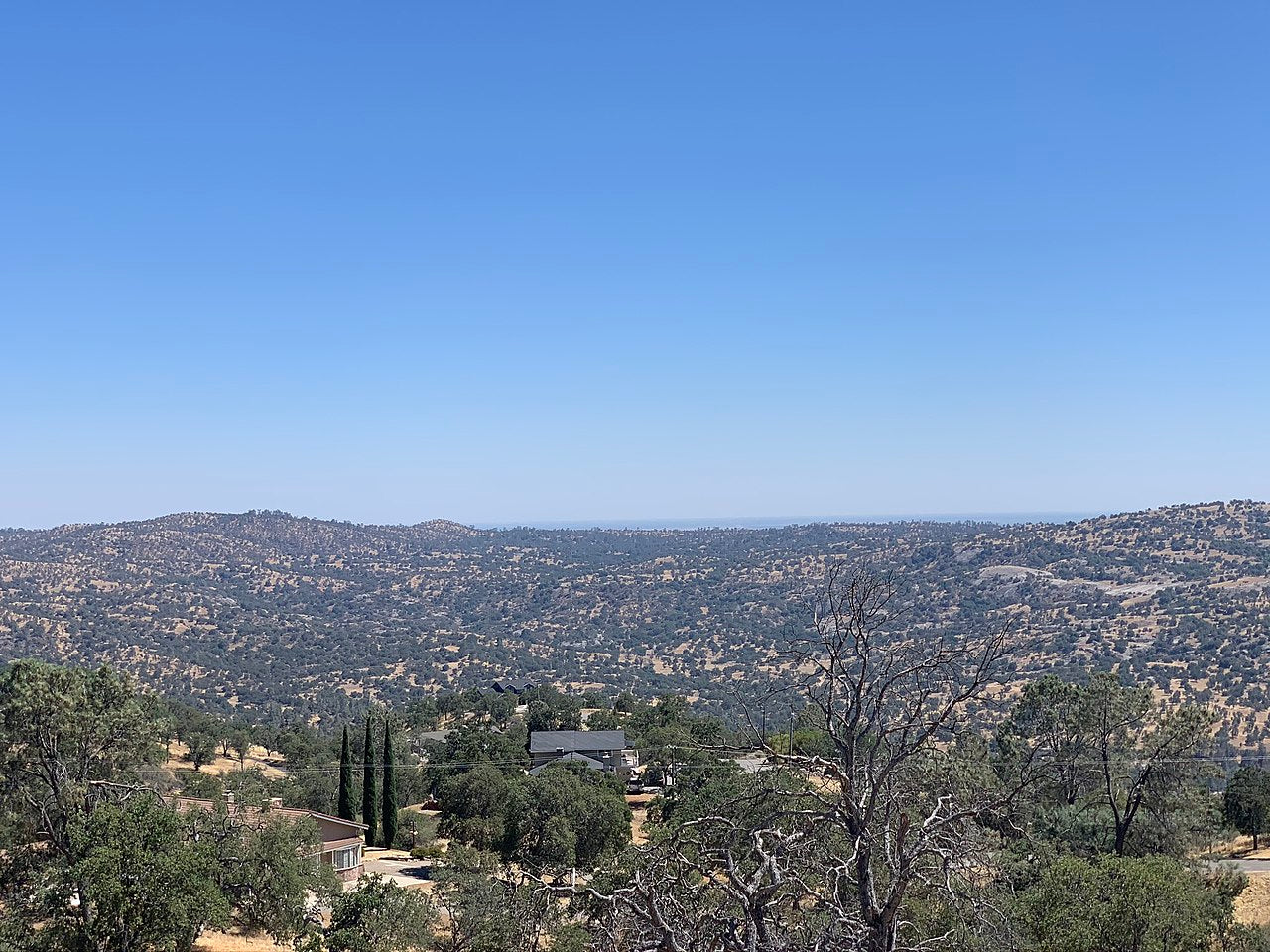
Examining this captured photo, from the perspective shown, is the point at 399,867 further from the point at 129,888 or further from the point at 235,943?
the point at 129,888

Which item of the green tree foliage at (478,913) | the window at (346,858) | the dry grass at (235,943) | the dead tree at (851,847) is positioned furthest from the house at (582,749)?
the dead tree at (851,847)

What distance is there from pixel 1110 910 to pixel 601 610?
151 metres

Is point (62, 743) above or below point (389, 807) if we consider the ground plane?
above

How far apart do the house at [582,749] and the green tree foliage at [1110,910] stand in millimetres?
38810

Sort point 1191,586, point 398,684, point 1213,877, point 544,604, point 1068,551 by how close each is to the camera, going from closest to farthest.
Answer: point 1213,877, point 1191,586, point 398,684, point 1068,551, point 544,604

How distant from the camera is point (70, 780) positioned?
80.0 ft

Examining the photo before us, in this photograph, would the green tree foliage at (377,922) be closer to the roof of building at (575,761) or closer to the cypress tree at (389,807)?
the cypress tree at (389,807)

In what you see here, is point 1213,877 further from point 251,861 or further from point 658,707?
point 658,707

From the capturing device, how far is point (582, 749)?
58375mm

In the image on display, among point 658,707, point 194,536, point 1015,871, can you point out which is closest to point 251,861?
point 1015,871

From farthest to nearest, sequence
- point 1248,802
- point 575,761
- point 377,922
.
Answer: point 575,761, point 1248,802, point 377,922

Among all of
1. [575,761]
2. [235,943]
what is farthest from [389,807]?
[235,943]

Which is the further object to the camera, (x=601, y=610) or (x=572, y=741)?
(x=601, y=610)

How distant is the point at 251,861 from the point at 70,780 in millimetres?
6395
